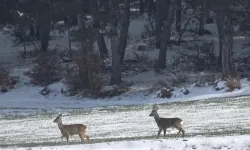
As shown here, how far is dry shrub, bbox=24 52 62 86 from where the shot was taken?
47.2 m

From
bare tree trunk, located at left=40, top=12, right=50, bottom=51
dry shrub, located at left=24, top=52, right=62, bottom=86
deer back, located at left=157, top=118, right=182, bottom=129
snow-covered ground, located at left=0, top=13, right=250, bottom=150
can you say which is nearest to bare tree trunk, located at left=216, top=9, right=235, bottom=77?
snow-covered ground, located at left=0, top=13, right=250, bottom=150

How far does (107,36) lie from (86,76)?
5.52m

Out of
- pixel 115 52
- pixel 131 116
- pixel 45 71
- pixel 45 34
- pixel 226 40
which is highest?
pixel 226 40

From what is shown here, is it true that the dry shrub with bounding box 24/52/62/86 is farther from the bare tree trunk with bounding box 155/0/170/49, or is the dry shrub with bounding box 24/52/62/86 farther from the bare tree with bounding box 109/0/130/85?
the bare tree trunk with bounding box 155/0/170/49

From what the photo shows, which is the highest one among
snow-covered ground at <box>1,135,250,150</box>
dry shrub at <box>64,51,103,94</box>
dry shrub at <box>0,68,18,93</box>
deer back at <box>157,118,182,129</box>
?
deer back at <box>157,118,182,129</box>

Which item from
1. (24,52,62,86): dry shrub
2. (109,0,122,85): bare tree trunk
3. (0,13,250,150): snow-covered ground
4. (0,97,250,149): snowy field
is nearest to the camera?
(0,13,250,150): snow-covered ground

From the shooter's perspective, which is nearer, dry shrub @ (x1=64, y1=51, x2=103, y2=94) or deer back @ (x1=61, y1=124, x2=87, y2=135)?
deer back @ (x1=61, y1=124, x2=87, y2=135)

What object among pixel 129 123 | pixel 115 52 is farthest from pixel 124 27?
pixel 129 123

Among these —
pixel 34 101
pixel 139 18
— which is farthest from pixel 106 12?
pixel 139 18

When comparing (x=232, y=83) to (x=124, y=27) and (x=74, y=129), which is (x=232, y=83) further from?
(x=74, y=129)

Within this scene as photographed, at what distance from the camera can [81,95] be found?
143ft

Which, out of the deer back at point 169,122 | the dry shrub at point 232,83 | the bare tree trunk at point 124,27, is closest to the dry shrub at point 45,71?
the bare tree trunk at point 124,27

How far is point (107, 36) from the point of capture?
1917 inches

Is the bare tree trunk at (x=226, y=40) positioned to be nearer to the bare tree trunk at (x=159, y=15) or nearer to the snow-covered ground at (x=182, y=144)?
the bare tree trunk at (x=159, y=15)
